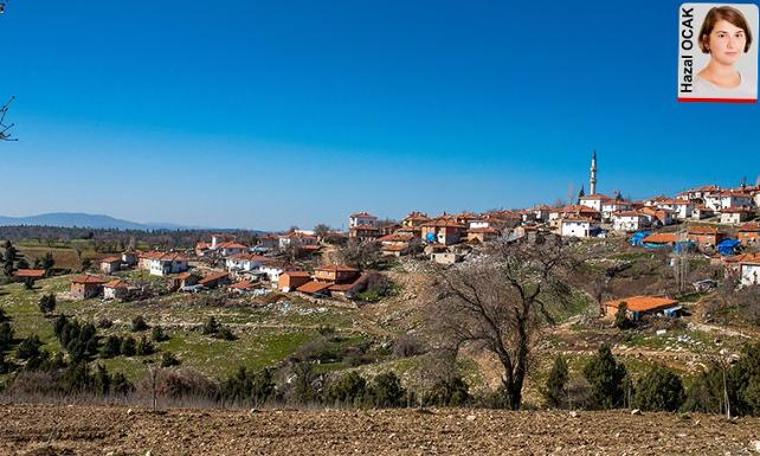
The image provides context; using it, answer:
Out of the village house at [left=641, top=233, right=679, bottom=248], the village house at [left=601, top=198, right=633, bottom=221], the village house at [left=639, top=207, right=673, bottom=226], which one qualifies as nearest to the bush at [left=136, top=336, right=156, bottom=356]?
the village house at [left=641, top=233, right=679, bottom=248]

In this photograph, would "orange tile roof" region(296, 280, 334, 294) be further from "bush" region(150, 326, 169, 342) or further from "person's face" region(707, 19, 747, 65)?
"person's face" region(707, 19, 747, 65)

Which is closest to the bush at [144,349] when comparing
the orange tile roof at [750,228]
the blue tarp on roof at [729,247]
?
the blue tarp on roof at [729,247]

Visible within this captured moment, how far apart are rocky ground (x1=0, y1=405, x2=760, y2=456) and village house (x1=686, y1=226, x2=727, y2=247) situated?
64473mm

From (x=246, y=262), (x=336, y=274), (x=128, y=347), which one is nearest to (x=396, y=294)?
(x=336, y=274)

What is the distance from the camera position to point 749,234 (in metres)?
68.8

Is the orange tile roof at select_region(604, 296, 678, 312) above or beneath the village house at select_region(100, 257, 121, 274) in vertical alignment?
above

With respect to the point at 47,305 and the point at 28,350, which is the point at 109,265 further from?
the point at 28,350

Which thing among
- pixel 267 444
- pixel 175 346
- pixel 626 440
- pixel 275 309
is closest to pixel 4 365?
pixel 175 346

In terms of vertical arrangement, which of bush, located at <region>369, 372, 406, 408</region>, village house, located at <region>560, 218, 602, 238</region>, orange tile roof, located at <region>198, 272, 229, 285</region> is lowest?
orange tile roof, located at <region>198, 272, 229, 285</region>

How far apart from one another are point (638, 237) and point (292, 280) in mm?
41026

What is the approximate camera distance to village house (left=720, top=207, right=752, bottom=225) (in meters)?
82.1

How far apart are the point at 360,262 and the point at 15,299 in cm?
3975

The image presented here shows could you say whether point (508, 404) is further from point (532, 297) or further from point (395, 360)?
point (395, 360)

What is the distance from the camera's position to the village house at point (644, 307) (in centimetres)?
4178
